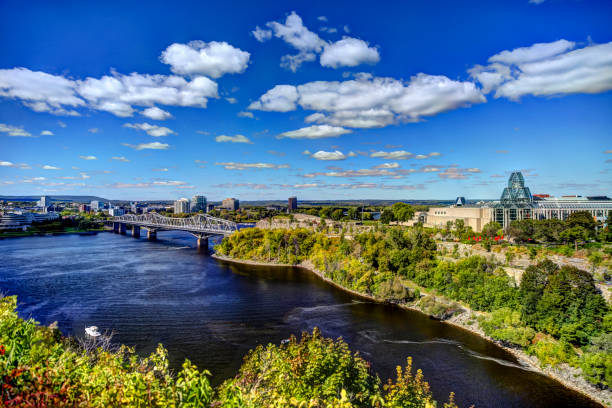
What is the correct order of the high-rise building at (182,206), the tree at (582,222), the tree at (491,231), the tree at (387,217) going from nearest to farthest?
the tree at (582,222), the tree at (491,231), the tree at (387,217), the high-rise building at (182,206)

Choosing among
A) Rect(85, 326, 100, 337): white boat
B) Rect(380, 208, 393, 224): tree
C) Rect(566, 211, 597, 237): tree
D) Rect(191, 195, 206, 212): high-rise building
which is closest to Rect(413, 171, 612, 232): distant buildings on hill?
Rect(566, 211, 597, 237): tree

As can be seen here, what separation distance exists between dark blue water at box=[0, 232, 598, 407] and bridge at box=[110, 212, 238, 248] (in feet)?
61.9

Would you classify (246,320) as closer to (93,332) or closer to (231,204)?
(93,332)

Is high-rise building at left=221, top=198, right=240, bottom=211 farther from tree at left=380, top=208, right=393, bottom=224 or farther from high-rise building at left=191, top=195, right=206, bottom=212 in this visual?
tree at left=380, top=208, right=393, bottom=224

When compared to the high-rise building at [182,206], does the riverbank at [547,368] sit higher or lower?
lower

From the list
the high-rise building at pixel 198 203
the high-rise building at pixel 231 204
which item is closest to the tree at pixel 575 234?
the high-rise building at pixel 198 203

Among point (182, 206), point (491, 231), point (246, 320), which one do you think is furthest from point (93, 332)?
point (182, 206)

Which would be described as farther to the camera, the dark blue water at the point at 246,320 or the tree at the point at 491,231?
the tree at the point at 491,231

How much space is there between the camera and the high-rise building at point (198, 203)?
14918 centimetres

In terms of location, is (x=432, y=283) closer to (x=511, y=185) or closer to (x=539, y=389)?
(x=539, y=389)

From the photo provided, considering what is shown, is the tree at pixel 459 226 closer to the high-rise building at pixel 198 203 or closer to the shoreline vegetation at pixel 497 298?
the shoreline vegetation at pixel 497 298

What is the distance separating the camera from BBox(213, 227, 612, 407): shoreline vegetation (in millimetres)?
14141

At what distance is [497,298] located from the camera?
1927 centimetres

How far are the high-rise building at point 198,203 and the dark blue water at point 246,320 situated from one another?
11286 cm
